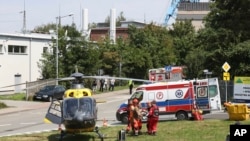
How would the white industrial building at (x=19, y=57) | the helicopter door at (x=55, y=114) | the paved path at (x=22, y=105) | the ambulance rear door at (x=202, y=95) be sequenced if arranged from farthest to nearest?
the white industrial building at (x=19, y=57) → the paved path at (x=22, y=105) → the ambulance rear door at (x=202, y=95) → the helicopter door at (x=55, y=114)

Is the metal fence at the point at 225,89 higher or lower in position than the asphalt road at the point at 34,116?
higher

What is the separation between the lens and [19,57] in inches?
2613

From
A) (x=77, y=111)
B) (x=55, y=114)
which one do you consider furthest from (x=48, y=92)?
(x=77, y=111)

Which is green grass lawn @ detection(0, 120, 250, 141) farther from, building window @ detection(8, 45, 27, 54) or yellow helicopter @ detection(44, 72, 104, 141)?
building window @ detection(8, 45, 27, 54)

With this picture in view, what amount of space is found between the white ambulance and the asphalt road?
3.35 ft

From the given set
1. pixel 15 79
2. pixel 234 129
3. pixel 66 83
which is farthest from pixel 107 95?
pixel 234 129

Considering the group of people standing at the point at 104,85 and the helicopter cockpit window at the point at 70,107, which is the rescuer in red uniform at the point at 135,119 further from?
the group of people standing at the point at 104,85

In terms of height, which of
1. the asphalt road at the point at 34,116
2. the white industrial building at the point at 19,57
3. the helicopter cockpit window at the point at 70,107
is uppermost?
the white industrial building at the point at 19,57

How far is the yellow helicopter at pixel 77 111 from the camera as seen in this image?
64.8 feet

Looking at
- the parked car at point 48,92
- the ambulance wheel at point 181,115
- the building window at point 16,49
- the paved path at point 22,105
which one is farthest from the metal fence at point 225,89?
the building window at point 16,49

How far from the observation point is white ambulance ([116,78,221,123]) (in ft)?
93.2

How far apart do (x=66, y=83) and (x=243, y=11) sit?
32208 mm

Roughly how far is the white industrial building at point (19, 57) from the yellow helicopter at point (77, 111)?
43.4m

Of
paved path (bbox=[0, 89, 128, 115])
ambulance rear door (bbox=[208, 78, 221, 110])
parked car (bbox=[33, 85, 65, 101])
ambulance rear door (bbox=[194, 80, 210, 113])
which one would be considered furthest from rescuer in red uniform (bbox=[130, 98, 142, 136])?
parked car (bbox=[33, 85, 65, 101])
